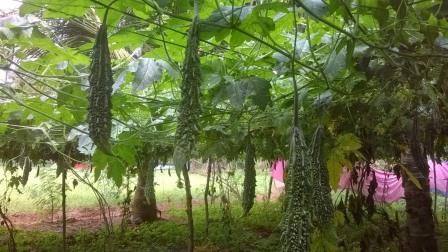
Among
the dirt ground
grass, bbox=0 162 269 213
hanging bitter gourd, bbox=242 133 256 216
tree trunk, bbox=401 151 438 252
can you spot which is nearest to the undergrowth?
the dirt ground

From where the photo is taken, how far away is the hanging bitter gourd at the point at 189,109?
73cm

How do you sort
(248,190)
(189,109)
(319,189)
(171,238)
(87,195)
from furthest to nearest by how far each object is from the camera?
(87,195), (171,238), (248,190), (319,189), (189,109)

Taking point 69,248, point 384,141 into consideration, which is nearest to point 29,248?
point 69,248

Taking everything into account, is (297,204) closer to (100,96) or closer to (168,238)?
(100,96)

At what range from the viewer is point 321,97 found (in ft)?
5.52

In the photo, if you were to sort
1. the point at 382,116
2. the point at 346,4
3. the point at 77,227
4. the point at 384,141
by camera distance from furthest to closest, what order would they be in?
the point at 77,227 → the point at 384,141 → the point at 382,116 → the point at 346,4

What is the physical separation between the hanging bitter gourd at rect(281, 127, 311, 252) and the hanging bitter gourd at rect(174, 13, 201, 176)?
0.25 m

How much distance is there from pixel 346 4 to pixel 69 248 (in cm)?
817

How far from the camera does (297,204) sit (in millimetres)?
879

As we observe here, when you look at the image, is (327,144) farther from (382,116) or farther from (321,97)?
(382,116)

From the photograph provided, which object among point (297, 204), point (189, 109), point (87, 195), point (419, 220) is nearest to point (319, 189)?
point (297, 204)

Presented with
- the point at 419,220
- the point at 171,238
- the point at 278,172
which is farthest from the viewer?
the point at 278,172

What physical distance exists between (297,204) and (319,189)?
229 millimetres

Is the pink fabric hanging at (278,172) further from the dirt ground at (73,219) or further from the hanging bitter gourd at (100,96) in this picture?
the hanging bitter gourd at (100,96)
